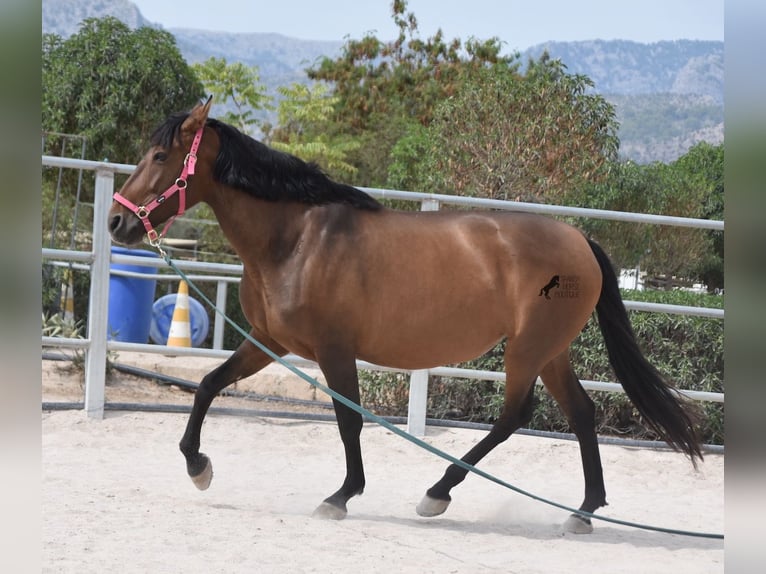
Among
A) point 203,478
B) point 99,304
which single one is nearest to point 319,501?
point 203,478

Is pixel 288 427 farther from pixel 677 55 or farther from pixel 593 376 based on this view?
pixel 677 55

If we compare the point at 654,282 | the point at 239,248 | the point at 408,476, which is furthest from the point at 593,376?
the point at 654,282

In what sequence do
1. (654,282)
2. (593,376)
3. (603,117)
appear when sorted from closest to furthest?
(593,376), (603,117), (654,282)

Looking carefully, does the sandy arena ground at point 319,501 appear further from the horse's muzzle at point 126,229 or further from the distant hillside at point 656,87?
the distant hillside at point 656,87

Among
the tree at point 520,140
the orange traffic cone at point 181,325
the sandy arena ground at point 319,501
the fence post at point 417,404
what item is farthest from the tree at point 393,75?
the sandy arena ground at point 319,501

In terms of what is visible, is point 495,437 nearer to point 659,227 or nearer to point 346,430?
point 346,430

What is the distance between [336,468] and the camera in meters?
4.98

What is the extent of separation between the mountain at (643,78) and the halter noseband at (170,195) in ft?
19.5

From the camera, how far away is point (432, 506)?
3916 millimetres

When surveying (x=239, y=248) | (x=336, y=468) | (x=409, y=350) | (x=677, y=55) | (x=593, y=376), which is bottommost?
(x=336, y=468)

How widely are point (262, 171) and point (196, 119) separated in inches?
14.1

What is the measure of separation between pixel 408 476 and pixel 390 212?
1593mm

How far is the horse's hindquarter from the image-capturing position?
3879 millimetres

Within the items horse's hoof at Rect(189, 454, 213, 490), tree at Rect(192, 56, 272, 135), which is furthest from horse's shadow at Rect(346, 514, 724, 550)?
tree at Rect(192, 56, 272, 135)
